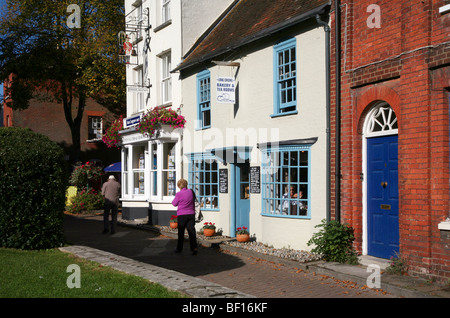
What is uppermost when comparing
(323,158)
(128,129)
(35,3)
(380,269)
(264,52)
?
(35,3)

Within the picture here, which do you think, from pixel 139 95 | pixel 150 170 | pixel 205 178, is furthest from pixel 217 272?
pixel 139 95

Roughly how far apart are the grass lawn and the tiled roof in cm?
718

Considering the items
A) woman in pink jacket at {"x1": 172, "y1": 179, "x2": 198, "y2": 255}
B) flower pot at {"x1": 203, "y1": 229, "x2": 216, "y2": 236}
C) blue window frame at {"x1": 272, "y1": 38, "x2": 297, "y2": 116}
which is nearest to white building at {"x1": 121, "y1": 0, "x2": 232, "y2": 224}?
flower pot at {"x1": 203, "y1": 229, "x2": 216, "y2": 236}

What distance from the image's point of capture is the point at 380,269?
378 inches

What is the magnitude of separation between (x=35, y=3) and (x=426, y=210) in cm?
2582

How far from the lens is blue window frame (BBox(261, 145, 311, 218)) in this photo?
12459 millimetres

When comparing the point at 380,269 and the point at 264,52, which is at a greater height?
the point at 264,52

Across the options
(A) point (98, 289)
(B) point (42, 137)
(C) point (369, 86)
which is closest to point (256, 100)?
(C) point (369, 86)

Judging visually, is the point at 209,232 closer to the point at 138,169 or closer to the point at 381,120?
the point at 381,120

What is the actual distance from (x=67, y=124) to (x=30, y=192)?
88.4ft

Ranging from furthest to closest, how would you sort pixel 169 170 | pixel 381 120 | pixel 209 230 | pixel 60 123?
pixel 60 123 < pixel 169 170 < pixel 209 230 < pixel 381 120

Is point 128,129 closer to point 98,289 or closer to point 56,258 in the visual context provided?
point 56,258

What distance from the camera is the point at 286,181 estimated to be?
13.1 meters

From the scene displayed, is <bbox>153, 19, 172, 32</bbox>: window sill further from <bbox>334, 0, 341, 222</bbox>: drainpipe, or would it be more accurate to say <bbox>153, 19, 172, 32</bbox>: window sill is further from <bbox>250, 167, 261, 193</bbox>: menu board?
<bbox>334, 0, 341, 222</bbox>: drainpipe
